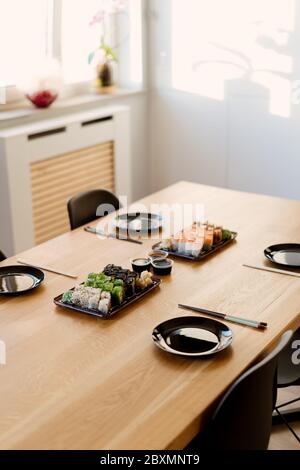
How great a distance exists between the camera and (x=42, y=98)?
415 cm

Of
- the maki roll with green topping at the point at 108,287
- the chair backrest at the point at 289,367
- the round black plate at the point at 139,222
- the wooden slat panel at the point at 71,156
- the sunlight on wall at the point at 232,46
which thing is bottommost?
the chair backrest at the point at 289,367

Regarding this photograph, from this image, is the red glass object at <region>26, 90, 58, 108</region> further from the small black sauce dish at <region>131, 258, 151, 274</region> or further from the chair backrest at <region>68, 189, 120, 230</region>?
the small black sauce dish at <region>131, 258, 151, 274</region>

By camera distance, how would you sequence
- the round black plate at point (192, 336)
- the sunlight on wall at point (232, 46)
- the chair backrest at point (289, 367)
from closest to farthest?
the round black plate at point (192, 336) → the chair backrest at point (289, 367) → the sunlight on wall at point (232, 46)

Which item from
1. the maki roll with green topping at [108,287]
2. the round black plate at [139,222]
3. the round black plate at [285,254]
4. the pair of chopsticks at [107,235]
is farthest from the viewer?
the round black plate at [139,222]

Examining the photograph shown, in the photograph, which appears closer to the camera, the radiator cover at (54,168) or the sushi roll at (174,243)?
the sushi roll at (174,243)

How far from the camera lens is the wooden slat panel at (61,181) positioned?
4.00m

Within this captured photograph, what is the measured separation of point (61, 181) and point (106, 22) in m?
1.33

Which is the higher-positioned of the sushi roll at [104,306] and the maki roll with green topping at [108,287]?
the maki roll with green topping at [108,287]

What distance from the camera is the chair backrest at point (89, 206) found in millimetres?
3070

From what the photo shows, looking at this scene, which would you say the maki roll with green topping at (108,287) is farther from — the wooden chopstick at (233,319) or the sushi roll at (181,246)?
the sushi roll at (181,246)

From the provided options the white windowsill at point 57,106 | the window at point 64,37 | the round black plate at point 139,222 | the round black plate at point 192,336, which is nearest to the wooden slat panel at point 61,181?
the white windowsill at point 57,106

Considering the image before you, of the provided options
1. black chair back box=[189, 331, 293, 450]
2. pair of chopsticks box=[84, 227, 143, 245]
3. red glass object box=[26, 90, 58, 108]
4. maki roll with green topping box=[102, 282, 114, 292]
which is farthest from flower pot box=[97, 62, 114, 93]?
black chair back box=[189, 331, 293, 450]

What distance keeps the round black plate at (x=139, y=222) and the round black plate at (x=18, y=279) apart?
1.82 ft

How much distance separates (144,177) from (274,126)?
114cm
